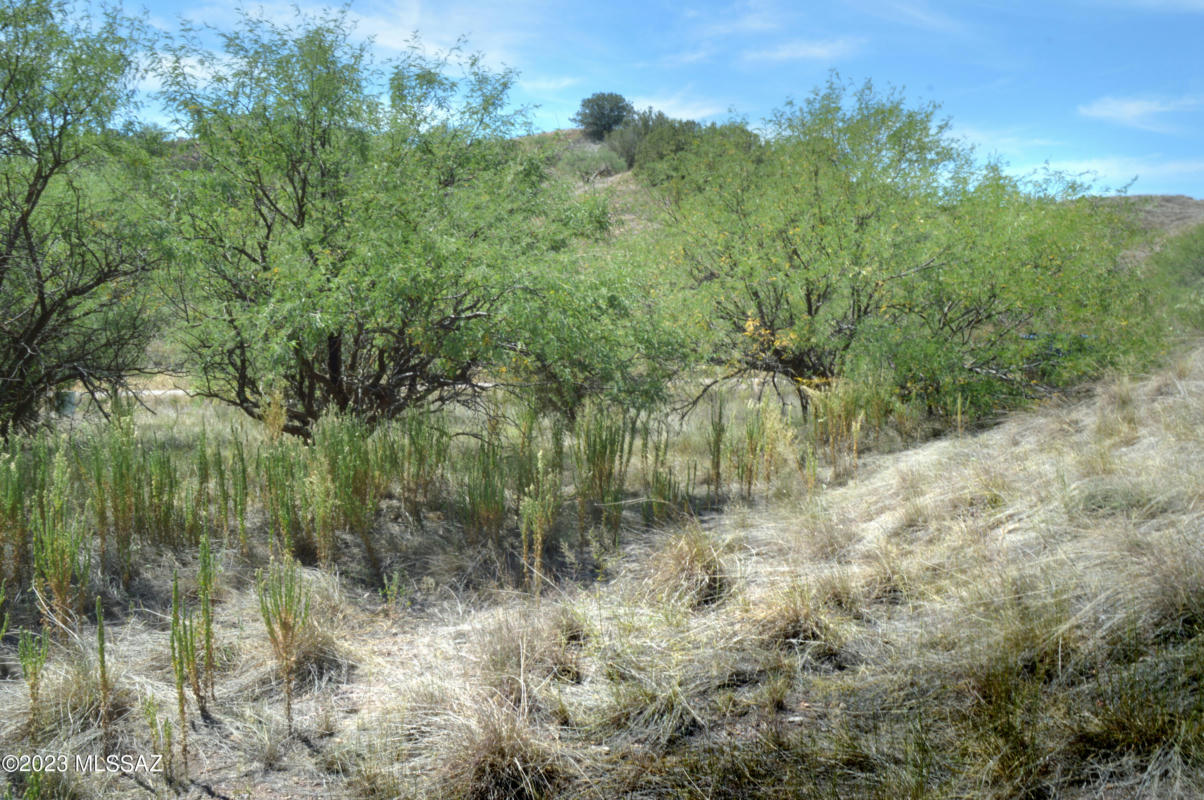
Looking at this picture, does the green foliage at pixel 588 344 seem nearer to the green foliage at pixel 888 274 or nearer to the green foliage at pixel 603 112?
the green foliage at pixel 888 274

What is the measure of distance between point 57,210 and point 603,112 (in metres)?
37.6

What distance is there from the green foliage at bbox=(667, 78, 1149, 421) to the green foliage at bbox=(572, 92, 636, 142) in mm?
32904

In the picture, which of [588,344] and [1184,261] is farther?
[1184,261]

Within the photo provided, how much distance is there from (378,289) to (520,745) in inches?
144

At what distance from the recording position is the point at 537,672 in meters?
3.54

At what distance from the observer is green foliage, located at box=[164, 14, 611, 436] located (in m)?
5.91

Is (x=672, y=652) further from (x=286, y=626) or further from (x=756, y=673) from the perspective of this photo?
(x=286, y=626)

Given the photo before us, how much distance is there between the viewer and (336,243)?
6.51 meters

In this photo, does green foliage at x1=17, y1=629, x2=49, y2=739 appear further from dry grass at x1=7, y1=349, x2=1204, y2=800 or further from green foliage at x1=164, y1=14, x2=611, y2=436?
green foliage at x1=164, y1=14, x2=611, y2=436

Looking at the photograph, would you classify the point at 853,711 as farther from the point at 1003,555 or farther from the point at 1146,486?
the point at 1146,486

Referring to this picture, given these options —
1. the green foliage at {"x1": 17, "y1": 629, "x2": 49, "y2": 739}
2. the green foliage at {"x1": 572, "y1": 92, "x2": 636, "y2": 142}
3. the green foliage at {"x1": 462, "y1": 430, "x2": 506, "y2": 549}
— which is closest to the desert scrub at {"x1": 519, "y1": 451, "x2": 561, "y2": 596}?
the green foliage at {"x1": 462, "y1": 430, "x2": 506, "y2": 549}

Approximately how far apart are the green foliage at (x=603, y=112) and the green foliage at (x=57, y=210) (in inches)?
1443

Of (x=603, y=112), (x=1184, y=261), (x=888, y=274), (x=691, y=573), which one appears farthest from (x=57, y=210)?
(x=603, y=112)

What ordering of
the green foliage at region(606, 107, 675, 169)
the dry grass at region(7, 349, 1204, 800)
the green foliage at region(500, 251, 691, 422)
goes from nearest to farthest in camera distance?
the dry grass at region(7, 349, 1204, 800)
the green foliage at region(500, 251, 691, 422)
the green foliage at region(606, 107, 675, 169)
